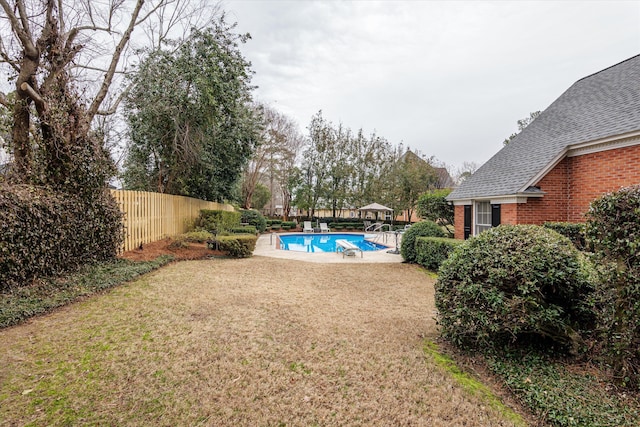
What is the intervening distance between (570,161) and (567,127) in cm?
148

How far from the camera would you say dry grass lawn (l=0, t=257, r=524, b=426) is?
226 cm

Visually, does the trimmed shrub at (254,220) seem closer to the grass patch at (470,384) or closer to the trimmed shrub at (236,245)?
the trimmed shrub at (236,245)

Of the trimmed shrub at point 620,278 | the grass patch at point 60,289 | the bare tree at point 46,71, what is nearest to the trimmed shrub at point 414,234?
the trimmed shrub at point 620,278

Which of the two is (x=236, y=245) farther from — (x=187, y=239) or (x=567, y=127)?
(x=567, y=127)

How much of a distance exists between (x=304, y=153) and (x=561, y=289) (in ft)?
82.1

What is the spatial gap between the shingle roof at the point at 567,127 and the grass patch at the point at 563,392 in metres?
6.69

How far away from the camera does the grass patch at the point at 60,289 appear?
Answer: 3.97 meters

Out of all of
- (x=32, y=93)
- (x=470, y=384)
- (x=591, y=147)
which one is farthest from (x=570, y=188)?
(x=32, y=93)

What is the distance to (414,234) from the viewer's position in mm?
9906

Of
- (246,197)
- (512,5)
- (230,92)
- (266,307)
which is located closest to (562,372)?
(266,307)

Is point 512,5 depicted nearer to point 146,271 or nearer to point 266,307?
point 266,307

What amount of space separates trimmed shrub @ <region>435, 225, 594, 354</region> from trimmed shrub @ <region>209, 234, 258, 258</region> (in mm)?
7802

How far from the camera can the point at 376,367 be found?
3006 mm

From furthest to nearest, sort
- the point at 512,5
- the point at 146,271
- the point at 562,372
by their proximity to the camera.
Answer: the point at 512,5
the point at 146,271
the point at 562,372
